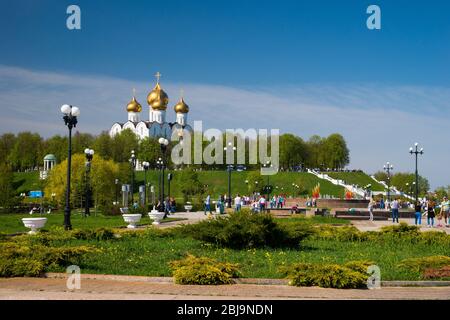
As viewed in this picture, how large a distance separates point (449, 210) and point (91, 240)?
20.5 m

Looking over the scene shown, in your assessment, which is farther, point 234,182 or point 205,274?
point 234,182

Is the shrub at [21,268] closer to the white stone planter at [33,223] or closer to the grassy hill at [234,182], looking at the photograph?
the white stone planter at [33,223]

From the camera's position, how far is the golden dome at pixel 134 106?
127250 millimetres

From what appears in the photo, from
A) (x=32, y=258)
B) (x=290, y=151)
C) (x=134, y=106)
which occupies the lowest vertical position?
(x=32, y=258)

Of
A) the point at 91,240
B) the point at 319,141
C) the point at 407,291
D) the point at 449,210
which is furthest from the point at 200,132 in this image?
the point at 407,291

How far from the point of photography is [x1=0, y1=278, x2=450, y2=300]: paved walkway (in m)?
8.52

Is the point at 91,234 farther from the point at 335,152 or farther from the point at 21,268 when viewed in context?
the point at 335,152

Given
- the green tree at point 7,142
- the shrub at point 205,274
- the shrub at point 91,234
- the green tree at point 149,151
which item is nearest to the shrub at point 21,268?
the shrub at point 205,274

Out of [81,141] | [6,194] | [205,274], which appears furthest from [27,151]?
[205,274]

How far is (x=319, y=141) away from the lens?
12962 cm

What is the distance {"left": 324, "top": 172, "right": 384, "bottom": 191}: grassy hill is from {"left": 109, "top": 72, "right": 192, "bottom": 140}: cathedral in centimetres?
3277

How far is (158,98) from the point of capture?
401ft

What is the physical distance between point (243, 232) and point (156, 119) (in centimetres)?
11355

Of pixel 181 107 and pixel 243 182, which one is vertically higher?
pixel 181 107
